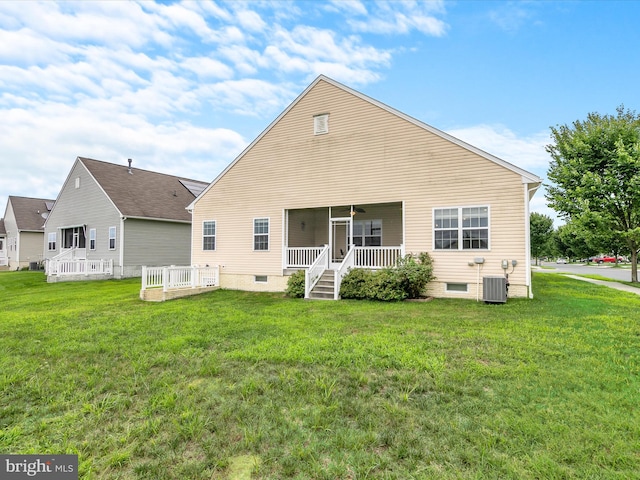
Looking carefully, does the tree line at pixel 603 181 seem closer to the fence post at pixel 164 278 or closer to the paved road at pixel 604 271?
the paved road at pixel 604 271

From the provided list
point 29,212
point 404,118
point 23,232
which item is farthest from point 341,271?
point 29,212

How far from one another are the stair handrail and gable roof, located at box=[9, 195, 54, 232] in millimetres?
32595

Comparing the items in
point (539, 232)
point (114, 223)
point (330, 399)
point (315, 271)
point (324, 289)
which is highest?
point (539, 232)

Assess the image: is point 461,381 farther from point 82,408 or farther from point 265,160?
point 265,160

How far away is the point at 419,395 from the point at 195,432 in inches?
94.0

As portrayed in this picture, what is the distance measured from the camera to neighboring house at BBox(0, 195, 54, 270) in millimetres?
30070

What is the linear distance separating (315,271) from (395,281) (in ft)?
9.91

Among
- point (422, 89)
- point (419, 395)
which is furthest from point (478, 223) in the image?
point (419, 395)

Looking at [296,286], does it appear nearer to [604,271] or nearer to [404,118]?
[404,118]

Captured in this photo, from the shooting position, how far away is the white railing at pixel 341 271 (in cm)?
1131

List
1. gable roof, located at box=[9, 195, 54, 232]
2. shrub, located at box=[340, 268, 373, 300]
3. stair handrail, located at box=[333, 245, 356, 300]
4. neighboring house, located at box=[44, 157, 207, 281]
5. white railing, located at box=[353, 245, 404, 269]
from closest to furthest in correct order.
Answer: shrub, located at box=[340, 268, 373, 300]
stair handrail, located at box=[333, 245, 356, 300]
white railing, located at box=[353, 245, 404, 269]
neighboring house, located at box=[44, 157, 207, 281]
gable roof, located at box=[9, 195, 54, 232]

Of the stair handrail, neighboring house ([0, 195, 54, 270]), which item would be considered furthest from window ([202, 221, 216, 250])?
neighboring house ([0, 195, 54, 270])

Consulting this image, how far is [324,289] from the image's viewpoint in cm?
1188

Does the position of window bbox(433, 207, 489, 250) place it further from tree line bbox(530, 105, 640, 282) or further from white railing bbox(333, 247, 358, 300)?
tree line bbox(530, 105, 640, 282)
